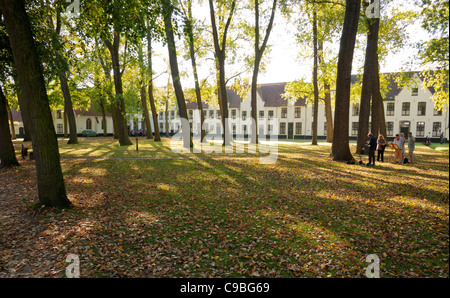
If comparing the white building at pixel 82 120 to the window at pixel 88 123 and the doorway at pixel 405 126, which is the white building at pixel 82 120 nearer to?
the window at pixel 88 123

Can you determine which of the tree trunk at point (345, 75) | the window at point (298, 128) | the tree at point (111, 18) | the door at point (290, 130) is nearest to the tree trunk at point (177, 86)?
the tree at point (111, 18)

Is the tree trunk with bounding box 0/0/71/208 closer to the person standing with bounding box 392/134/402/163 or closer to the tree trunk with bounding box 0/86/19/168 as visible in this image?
the tree trunk with bounding box 0/86/19/168

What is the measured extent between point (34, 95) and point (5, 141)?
9.02m

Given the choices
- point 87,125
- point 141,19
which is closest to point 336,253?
point 141,19

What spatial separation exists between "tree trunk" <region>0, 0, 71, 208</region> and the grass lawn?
96 centimetres

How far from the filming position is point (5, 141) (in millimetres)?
12484

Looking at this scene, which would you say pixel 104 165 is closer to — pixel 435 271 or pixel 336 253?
→ pixel 336 253

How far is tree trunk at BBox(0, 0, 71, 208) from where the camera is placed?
5.88 meters

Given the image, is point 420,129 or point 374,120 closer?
point 374,120

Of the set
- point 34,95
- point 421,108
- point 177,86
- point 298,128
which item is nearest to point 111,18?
point 34,95

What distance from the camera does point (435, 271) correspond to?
390 centimetres

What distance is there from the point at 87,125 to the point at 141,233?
204 feet

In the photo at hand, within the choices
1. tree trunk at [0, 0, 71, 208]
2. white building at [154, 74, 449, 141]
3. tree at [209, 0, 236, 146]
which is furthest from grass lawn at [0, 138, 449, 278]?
white building at [154, 74, 449, 141]

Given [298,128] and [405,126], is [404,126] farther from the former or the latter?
[298,128]
